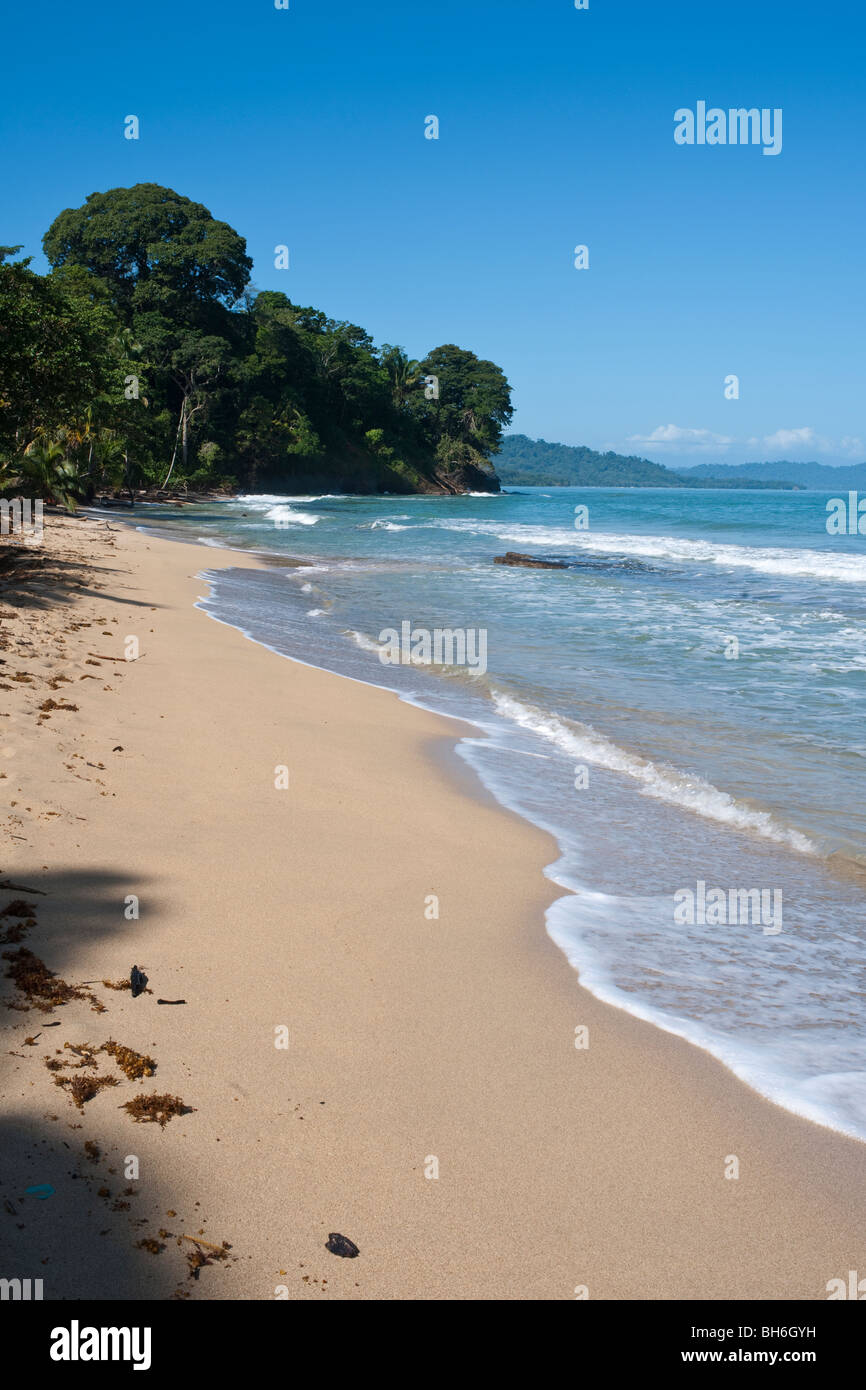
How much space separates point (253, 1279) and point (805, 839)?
4.68 metres

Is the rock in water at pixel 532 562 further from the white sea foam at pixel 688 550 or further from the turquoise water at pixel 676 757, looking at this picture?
the white sea foam at pixel 688 550

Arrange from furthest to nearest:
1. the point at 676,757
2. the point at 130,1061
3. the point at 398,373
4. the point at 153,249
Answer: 1. the point at 398,373
2. the point at 153,249
3. the point at 676,757
4. the point at 130,1061

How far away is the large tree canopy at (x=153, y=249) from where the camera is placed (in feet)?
196

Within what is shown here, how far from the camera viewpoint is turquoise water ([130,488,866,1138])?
13.1ft

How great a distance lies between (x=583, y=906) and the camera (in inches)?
190

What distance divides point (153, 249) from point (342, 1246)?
217ft

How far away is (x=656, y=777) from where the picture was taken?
718 centimetres

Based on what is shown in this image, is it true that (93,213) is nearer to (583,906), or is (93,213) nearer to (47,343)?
(47,343)

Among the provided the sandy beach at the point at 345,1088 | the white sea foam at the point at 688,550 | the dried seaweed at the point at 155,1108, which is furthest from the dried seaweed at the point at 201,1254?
the white sea foam at the point at 688,550

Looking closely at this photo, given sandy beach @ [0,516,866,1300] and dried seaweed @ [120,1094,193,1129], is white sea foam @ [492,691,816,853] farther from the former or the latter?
dried seaweed @ [120,1094,193,1129]

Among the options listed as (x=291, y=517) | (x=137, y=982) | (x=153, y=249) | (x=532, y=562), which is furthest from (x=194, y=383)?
(x=137, y=982)

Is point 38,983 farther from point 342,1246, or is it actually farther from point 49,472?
point 49,472
